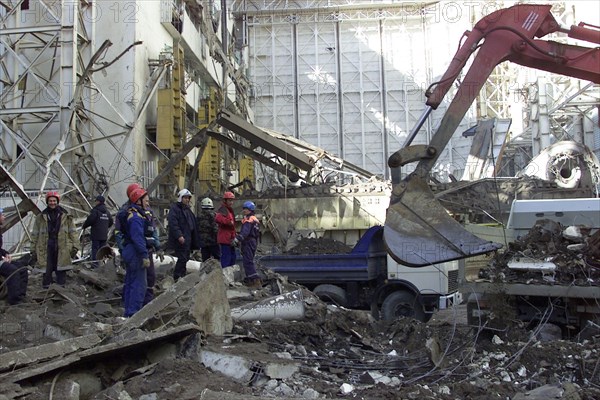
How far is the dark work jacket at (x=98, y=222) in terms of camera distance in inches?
420

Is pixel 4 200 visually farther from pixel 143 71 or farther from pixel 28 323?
pixel 28 323

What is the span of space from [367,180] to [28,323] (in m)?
14.5

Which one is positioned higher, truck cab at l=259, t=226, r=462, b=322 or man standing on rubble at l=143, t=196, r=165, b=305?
man standing on rubble at l=143, t=196, r=165, b=305

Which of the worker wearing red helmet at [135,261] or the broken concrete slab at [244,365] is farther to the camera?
the worker wearing red helmet at [135,261]

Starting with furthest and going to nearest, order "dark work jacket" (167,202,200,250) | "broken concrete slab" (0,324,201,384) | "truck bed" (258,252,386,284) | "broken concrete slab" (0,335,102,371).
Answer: "truck bed" (258,252,386,284), "dark work jacket" (167,202,200,250), "broken concrete slab" (0,335,102,371), "broken concrete slab" (0,324,201,384)

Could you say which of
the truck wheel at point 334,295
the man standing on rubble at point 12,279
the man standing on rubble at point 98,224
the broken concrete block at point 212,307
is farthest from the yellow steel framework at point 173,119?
the broken concrete block at point 212,307

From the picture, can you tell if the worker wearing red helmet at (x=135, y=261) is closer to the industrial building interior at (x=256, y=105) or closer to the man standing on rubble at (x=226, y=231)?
the man standing on rubble at (x=226, y=231)

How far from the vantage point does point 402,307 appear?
9828mm

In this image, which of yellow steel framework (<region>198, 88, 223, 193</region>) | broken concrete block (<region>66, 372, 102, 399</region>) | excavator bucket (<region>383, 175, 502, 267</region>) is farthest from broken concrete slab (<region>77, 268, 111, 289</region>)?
yellow steel framework (<region>198, 88, 223, 193</region>)

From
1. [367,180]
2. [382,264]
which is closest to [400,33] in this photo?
[367,180]

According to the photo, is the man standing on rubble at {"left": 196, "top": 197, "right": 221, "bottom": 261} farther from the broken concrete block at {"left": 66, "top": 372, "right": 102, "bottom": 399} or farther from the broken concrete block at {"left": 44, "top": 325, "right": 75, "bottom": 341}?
the broken concrete block at {"left": 66, "top": 372, "right": 102, "bottom": 399}

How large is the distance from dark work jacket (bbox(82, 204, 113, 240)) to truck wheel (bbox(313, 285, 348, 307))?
4.06 metres

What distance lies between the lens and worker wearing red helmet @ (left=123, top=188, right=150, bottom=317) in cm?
676

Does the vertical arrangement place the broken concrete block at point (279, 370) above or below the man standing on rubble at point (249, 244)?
below
